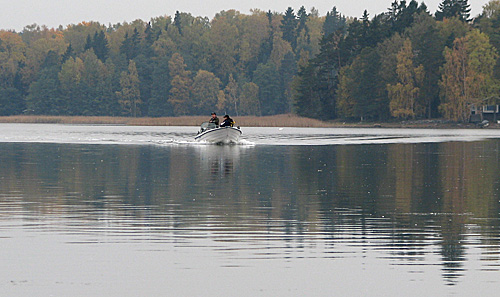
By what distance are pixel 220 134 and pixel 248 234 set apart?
46.0 m

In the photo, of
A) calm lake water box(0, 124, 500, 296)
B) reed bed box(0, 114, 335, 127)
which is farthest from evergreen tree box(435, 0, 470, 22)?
calm lake water box(0, 124, 500, 296)

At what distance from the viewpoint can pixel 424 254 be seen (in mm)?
13461

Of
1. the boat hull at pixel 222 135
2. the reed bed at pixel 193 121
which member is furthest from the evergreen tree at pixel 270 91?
the boat hull at pixel 222 135

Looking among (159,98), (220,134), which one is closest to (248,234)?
(220,134)

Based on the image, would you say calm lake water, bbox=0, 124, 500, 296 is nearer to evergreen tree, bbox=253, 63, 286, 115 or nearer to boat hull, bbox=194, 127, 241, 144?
boat hull, bbox=194, 127, 241, 144

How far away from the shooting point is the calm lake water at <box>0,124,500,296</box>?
11359mm

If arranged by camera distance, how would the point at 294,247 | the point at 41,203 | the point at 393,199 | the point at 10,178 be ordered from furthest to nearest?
the point at 10,178
the point at 393,199
the point at 41,203
the point at 294,247

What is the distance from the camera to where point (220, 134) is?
6144 cm

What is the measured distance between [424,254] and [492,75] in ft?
376

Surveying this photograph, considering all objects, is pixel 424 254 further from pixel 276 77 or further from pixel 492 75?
pixel 276 77

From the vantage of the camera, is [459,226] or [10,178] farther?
[10,178]

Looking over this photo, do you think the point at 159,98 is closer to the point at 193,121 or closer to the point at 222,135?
the point at 193,121

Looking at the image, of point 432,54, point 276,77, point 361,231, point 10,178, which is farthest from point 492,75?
point 361,231

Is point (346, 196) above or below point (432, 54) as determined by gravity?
below
